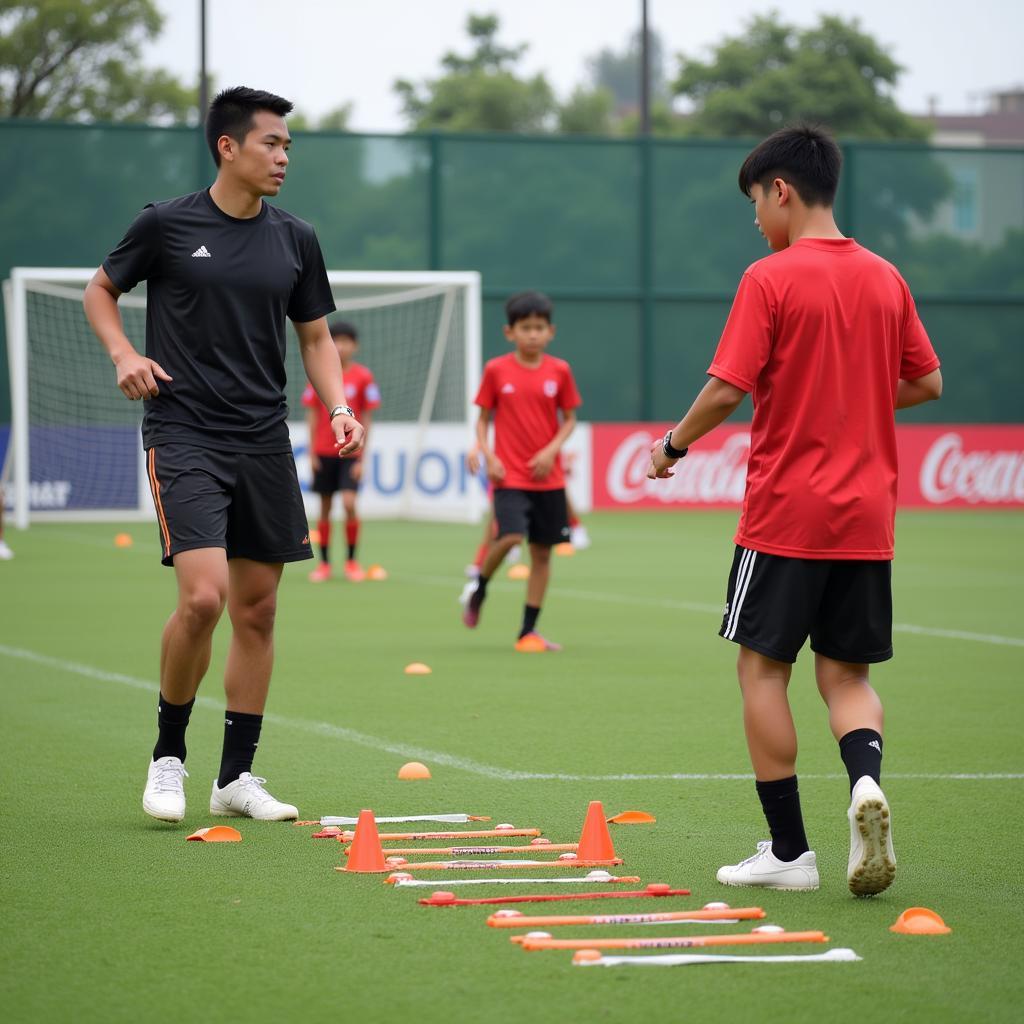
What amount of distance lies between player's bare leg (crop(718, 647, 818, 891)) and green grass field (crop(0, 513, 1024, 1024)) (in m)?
0.09

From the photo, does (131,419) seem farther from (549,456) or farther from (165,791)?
(165,791)

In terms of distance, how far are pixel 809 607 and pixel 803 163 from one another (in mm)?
1181

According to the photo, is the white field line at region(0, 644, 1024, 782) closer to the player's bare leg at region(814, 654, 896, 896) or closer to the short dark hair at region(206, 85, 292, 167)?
the player's bare leg at region(814, 654, 896, 896)

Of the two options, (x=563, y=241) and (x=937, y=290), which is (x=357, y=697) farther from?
(x=937, y=290)

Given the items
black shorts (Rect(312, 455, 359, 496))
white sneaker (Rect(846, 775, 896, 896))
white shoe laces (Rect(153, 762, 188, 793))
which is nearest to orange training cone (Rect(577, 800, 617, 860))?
white sneaker (Rect(846, 775, 896, 896))

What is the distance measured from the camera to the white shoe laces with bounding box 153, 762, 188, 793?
5883mm

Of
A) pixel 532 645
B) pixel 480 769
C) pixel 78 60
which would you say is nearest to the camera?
pixel 480 769

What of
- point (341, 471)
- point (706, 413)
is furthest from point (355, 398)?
point (706, 413)

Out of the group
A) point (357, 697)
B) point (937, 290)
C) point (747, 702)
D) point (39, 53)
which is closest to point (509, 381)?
point (357, 697)

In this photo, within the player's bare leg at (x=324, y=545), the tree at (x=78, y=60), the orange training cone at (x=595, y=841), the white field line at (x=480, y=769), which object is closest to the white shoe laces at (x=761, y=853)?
the orange training cone at (x=595, y=841)

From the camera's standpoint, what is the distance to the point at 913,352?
17.0 ft

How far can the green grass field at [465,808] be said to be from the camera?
4.06 meters

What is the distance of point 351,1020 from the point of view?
3.83 m

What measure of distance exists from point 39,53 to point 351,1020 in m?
46.7
